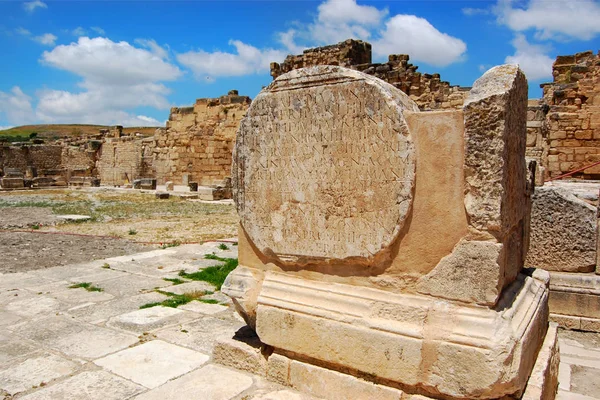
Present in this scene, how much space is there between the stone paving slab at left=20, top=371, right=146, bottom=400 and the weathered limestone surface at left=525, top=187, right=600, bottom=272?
11.0ft

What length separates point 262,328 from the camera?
286 cm

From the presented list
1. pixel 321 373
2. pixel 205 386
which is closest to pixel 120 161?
pixel 205 386

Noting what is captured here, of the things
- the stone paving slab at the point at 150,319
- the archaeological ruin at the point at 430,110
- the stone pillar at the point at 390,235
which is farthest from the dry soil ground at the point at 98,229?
the stone pillar at the point at 390,235

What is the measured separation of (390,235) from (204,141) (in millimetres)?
19856

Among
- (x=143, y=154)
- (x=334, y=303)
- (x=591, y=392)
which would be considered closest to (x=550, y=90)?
(x=591, y=392)

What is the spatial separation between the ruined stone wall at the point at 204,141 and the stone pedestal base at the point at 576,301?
1799 centimetres

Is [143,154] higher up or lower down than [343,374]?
higher up

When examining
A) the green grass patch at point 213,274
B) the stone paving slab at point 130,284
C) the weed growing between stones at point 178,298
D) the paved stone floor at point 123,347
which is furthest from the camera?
the green grass patch at point 213,274

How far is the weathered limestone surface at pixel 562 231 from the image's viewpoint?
158 inches

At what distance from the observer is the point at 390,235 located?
2.53m

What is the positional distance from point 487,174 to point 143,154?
80.3 feet

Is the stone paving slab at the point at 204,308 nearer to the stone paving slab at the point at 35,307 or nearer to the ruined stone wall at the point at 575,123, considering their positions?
the stone paving slab at the point at 35,307

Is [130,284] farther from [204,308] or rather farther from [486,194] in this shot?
[486,194]

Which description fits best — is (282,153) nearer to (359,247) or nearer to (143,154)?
(359,247)
